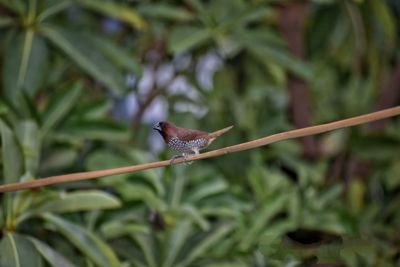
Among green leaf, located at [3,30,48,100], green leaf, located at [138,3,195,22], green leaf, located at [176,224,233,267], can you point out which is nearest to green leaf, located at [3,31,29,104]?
green leaf, located at [3,30,48,100]

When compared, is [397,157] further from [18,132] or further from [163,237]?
[18,132]

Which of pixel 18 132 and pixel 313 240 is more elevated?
pixel 18 132

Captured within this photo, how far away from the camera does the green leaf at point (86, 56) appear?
44.5 inches

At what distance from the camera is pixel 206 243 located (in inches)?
41.5

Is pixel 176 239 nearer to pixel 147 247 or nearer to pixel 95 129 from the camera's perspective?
pixel 147 247

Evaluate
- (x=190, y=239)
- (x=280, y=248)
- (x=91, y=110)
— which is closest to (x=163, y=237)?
(x=190, y=239)

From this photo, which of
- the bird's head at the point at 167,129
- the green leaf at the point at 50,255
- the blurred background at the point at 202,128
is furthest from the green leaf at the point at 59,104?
the bird's head at the point at 167,129

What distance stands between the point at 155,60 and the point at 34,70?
1.38 feet

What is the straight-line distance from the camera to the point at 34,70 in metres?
1.12

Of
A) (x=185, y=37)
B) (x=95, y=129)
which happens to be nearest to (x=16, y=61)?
(x=95, y=129)

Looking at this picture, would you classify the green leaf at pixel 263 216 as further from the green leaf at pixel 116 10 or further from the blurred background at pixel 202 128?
the green leaf at pixel 116 10

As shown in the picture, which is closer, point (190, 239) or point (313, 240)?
point (190, 239)

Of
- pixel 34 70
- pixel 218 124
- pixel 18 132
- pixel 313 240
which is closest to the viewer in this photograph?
pixel 18 132

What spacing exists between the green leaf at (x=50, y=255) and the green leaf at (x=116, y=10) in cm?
41
